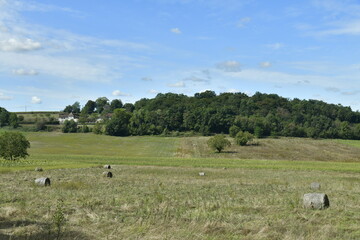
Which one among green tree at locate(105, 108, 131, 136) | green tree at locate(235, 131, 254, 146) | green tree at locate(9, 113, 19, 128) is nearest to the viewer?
green tree at locate(235, 131, 254, 146)

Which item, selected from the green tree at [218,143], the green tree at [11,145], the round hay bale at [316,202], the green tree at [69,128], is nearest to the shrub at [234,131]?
the green tree at [218,143]

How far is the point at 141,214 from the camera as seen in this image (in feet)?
50.0

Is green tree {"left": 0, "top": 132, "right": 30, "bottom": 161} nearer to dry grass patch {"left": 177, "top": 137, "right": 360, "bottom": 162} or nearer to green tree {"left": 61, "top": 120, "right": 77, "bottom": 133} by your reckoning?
dry grass patch {"left": 177, "top": 137, "right": 360, "bottom": 162}

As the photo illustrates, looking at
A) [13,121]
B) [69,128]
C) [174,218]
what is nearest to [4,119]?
[13,121]

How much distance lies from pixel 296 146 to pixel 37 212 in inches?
4326

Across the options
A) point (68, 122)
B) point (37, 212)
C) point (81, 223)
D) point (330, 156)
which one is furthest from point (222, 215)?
point (68, 122)

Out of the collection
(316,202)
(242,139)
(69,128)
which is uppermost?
(69,128)

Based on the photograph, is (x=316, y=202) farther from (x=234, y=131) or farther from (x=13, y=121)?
(x=13, y=121)

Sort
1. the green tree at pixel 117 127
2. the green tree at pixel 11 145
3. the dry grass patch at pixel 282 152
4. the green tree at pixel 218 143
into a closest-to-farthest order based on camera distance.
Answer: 1. the green tree at pixel 11 145
2. the dry grass patch at pixel 282 152
3. the green tree at pixel 218 143
4. the green tree at pixel 117 127

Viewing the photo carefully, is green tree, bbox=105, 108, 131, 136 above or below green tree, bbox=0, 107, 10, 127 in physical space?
below

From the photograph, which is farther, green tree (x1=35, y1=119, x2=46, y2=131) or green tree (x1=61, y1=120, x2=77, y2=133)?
green tree (x1=35, y1=119, x2=46, y2=131)

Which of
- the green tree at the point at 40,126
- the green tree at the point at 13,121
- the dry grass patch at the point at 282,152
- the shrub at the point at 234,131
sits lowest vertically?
the dry grass patch at the point at 282,152

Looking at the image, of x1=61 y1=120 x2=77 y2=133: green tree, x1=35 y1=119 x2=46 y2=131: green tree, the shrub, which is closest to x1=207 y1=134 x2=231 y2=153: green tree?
the shrub

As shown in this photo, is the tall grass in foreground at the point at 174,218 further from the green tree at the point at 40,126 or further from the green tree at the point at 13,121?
the green tree at the point at 13,121
